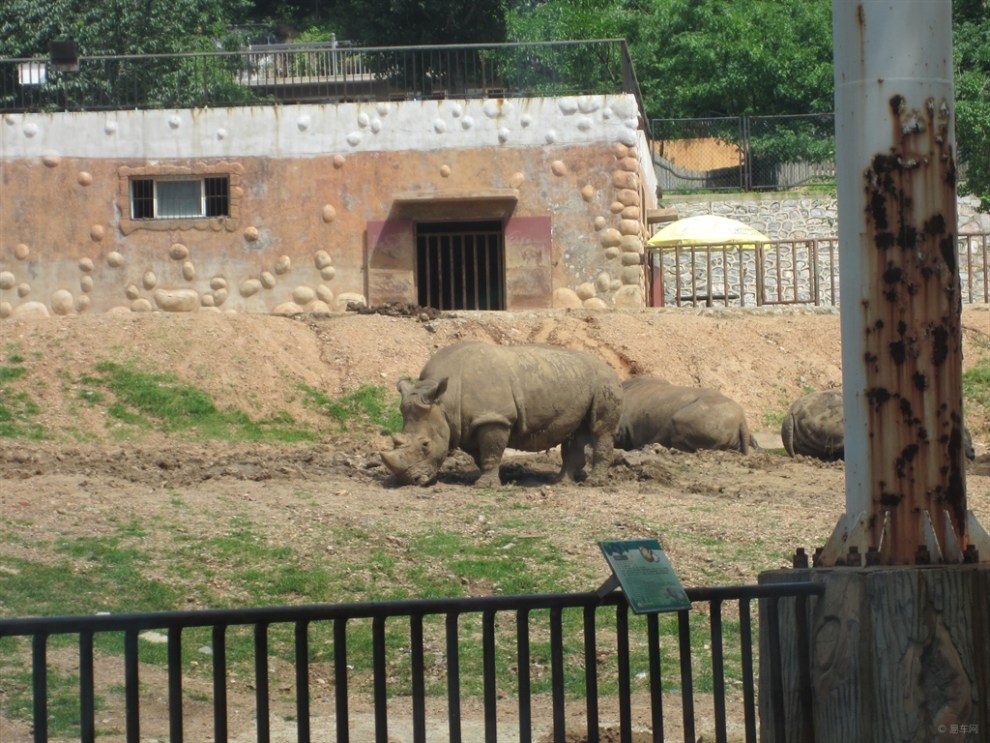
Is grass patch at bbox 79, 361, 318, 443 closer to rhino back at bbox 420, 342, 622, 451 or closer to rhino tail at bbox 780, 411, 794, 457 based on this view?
Result: rhino back at bbox 420, 342, 622, 451

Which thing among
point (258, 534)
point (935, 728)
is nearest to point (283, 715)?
point (258, 534)

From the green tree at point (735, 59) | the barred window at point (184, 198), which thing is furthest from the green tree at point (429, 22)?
the barred window at point (184, 198)

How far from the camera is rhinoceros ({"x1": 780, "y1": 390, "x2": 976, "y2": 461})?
18.7 m

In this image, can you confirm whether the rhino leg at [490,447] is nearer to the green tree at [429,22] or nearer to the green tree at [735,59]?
the green tree at [429,22]

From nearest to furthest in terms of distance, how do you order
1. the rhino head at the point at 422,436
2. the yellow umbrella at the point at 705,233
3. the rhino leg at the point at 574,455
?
the rhino head at the point at 422,436, the rhino leg at the point at 574,455, the yellow umbrella at the point at 705,233

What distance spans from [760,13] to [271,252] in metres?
23.0

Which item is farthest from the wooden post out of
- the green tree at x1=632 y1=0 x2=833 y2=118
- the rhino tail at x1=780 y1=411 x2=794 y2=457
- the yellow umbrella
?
the green tree at x1=632 y1=0 x2=833 y2=118

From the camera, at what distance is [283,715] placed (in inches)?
369

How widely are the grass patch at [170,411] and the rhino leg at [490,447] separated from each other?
4196 mm

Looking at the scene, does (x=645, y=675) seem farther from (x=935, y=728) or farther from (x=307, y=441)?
(x=307, y=441)

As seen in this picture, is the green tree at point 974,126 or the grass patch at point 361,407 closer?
the grass patch at point 361,407

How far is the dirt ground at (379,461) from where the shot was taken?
514 inches

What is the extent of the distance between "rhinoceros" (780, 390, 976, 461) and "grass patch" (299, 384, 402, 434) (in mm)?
4755

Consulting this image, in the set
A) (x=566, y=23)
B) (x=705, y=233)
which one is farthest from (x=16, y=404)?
(x=566, y=23)
